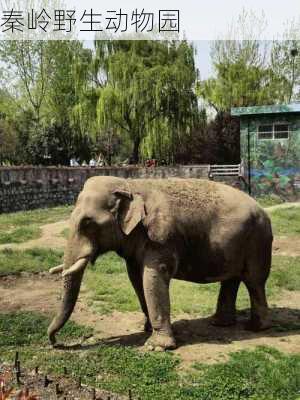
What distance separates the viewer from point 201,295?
29.8ft

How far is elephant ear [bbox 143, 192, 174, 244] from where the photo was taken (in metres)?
6.30

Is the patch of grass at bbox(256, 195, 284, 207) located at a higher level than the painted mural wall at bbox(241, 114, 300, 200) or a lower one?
lower

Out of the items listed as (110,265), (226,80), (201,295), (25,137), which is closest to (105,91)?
(25,137)

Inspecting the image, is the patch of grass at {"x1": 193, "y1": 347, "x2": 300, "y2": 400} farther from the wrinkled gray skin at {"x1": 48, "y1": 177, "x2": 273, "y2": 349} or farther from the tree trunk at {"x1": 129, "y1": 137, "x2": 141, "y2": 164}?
the tree trunk at {"x1": 129, "y1": 137, "x2": 141, "y2": 164}

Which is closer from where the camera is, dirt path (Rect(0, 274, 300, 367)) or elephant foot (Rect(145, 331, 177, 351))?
elephant foot (Rect(145, 331, 177, 351))

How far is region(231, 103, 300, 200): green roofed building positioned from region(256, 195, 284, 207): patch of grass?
1.17 ft

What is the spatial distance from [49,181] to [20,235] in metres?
9.55

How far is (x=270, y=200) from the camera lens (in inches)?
989

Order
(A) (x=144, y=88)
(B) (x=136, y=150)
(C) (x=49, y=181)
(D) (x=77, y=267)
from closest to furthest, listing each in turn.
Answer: (D) (x=77, y=267)
(C) (x=49, y=181)
(A) (x=144, y=88)
(B) (x=136, y=150)

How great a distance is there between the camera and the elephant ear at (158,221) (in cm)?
630

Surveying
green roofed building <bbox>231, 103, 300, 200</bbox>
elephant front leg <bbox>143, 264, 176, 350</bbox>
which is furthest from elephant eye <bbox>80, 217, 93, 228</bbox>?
green roofed building <bbox>231, 103, 300, 200</bbox>

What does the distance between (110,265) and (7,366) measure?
5.55 metres

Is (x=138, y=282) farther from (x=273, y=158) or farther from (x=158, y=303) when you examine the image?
(x=273, y=158)

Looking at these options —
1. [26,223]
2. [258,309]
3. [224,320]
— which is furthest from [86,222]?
[26,223]
